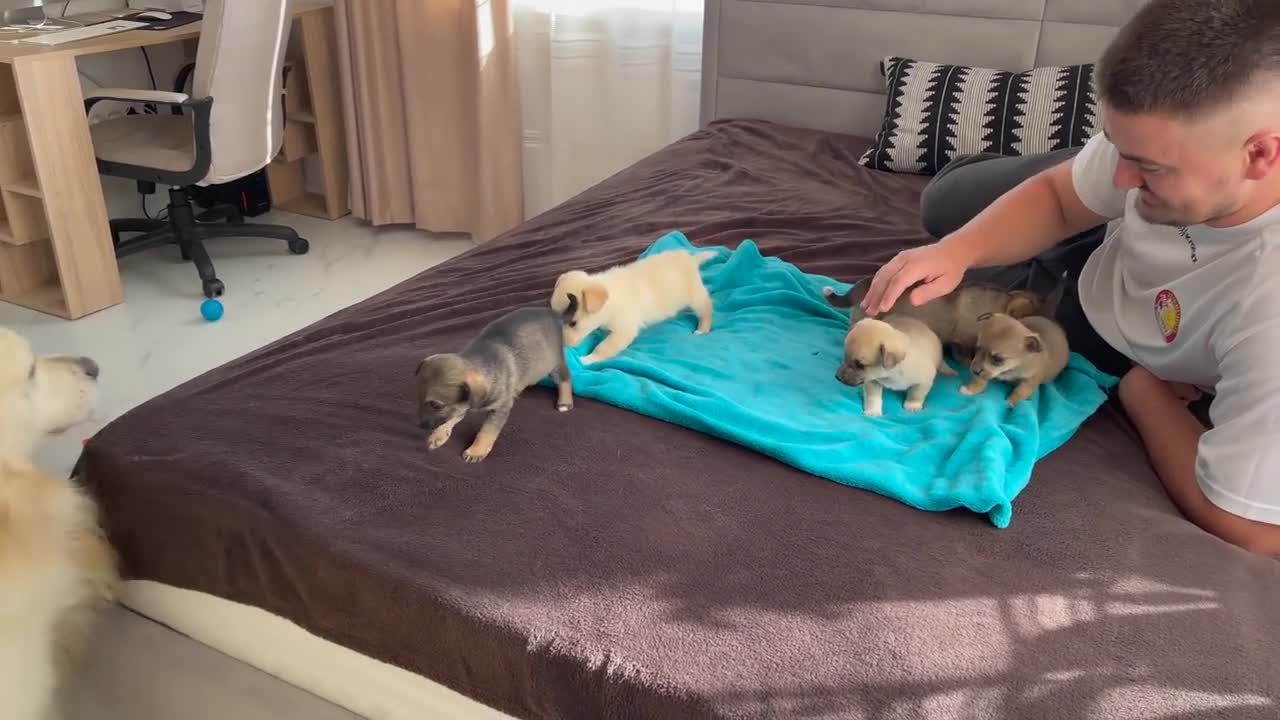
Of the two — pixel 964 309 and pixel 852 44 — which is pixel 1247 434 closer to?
pixel 964 309

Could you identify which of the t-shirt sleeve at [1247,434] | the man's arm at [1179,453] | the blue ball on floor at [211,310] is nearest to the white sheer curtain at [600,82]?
the blue ball on floor at [211,310]

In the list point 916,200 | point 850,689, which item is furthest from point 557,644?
point 916,200

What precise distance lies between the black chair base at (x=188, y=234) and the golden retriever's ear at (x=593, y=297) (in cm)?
208

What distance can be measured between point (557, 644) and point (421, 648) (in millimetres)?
182

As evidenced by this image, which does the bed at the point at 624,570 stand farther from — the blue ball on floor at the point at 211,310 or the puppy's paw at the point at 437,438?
the blue ball on floor at the point at 211,310

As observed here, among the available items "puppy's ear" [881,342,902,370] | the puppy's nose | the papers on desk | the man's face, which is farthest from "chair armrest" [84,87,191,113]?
the man's face

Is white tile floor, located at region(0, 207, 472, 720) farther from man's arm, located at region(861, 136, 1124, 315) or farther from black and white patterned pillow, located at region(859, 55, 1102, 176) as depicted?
black and white patterned pillow, located at region(859, 55, 1102, 176)

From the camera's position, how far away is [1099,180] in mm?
1537

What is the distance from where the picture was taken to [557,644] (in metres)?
1.04

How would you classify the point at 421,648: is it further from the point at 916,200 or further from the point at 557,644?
the point at 916,200

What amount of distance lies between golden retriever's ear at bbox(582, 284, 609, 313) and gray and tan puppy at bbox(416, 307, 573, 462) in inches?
2.8

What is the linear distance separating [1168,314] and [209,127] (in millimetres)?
2660

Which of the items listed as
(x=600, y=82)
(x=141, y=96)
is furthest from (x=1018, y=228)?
(x=141, y=96)

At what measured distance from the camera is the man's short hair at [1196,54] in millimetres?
1065
